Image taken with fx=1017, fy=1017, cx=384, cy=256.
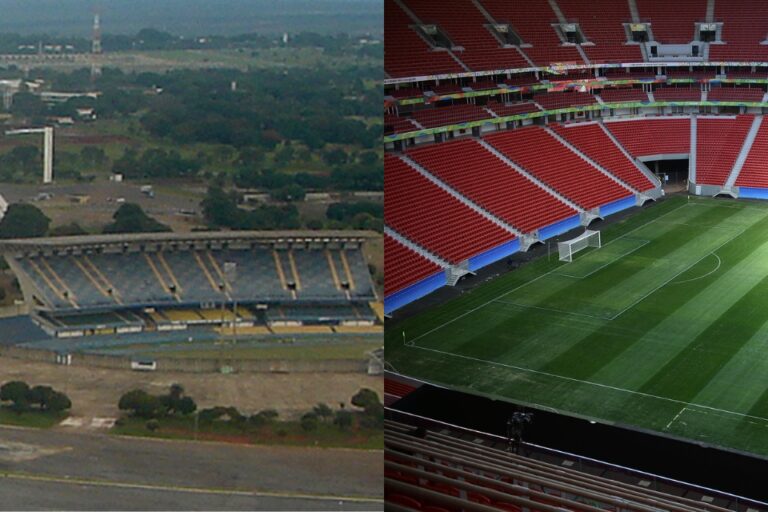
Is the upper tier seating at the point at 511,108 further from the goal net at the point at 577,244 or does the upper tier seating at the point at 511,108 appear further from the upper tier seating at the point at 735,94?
the upper tier seating at the point at 735,94

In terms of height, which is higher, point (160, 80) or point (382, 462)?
point (160, 80)

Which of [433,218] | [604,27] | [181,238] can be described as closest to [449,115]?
[433,218]

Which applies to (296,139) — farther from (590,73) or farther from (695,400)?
(590,73)

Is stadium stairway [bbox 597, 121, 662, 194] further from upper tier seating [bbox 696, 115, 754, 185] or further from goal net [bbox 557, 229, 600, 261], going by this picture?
goal net [bbox 557, 229, 600, 261]

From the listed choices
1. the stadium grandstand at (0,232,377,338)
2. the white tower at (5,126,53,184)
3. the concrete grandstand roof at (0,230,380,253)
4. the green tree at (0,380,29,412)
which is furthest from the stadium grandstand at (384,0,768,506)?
the white tower at (5,126,53,184)

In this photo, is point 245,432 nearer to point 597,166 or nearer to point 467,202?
point 467,202

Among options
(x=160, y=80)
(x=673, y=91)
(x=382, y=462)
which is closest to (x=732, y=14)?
(x=673, y=91)

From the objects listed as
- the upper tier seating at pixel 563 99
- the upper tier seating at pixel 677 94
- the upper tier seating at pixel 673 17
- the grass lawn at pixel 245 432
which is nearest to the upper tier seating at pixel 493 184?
the upper tier seating at pixel 563 99
